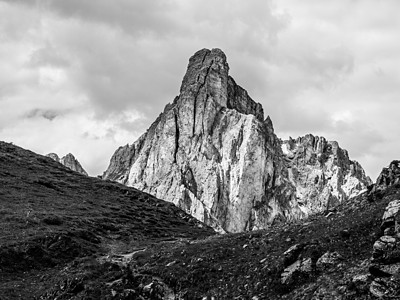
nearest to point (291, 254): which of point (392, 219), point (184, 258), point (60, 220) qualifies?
point (392, 219)

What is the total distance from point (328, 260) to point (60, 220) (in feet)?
135

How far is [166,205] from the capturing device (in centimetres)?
8775

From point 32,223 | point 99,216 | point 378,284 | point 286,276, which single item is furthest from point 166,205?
point 378,284

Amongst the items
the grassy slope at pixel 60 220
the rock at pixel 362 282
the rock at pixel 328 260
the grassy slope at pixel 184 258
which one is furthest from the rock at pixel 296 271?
the grassy slope at pixel 60 220

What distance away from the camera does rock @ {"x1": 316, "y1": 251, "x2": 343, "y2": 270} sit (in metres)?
26.1

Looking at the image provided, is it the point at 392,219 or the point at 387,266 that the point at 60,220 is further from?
the point at 387,266

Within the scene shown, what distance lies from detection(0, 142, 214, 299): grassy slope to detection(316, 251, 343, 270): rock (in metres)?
22.3

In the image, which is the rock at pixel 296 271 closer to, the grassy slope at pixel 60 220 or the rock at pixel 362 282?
the rock at pixel 362 282

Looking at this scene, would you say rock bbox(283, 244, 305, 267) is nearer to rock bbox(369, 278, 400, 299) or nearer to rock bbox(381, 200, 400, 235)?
rock bbox(381, 200, 400, 235)

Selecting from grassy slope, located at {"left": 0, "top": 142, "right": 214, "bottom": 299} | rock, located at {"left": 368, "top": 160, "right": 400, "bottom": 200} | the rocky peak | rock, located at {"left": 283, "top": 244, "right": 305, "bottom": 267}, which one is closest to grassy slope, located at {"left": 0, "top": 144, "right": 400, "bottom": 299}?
grassy slope, located at {"left": 0, "top": 142, "right": 214, "bottom": 299}

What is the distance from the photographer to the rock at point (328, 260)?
85.6ft

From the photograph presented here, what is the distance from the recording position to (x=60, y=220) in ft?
194

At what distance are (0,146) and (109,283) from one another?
8258 centimetres

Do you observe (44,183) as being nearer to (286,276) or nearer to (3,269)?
(3,269)
